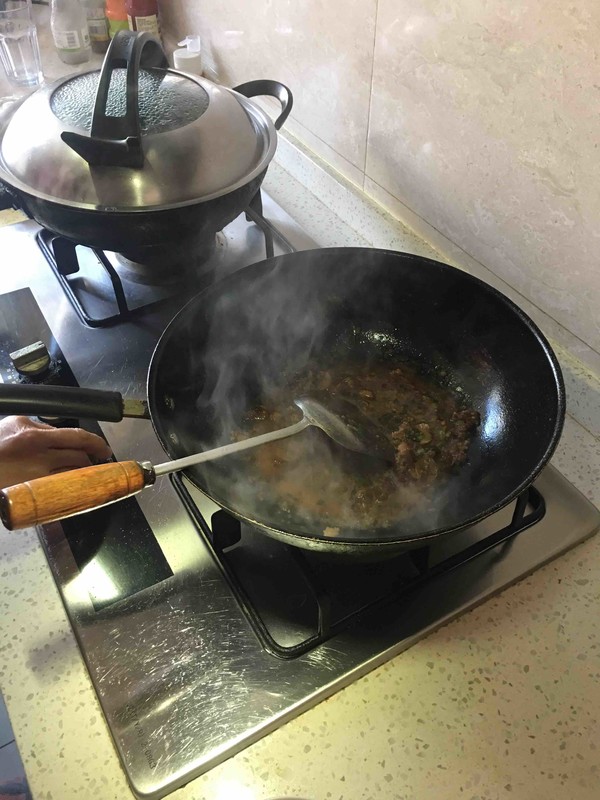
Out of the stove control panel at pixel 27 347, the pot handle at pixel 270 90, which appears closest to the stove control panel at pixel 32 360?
the stove control panel at pixel 27 347

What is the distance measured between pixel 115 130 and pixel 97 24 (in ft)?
2.55

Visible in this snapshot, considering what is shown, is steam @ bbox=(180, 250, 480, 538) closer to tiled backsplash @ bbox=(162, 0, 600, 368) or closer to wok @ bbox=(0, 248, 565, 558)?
wok @ bbox=(0, 248, 565, 558)

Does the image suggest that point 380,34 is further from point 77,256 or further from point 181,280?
point 77,256

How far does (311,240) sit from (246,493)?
490 millimetres

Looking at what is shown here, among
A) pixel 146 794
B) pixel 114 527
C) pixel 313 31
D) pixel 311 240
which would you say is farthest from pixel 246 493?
pixel 313 31

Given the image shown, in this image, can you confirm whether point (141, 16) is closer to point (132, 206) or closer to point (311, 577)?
point (132, 206)

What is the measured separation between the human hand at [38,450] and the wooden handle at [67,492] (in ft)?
0.60

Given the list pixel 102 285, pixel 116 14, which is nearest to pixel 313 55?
pixel 102 285

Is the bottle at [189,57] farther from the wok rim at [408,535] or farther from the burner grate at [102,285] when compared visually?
the wok rim at [408,535]

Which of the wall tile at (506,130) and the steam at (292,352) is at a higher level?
the wall tile at (506,130)

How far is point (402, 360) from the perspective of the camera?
0.79 m

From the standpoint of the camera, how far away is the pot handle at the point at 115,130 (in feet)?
2.23

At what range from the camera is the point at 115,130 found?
0.71m

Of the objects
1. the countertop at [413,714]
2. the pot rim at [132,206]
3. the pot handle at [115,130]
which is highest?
the pot handle at [115,130]
